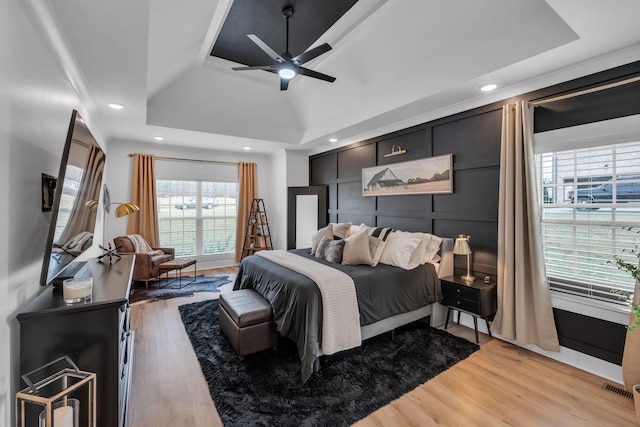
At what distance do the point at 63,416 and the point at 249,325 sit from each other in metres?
1.49

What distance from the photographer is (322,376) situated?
2.39 meters

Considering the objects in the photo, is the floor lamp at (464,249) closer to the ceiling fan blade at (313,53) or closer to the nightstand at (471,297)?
the nightstand at (471,297)

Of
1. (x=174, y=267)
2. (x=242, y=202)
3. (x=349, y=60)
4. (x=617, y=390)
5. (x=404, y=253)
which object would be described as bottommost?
(x=617, y=390)

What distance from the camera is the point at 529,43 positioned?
2297mm

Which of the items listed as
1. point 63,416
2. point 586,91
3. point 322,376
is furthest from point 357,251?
point 63,416

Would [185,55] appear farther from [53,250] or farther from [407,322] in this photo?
[407,322]

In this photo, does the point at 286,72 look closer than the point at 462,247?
Yes

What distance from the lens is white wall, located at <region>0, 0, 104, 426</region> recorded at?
125cm

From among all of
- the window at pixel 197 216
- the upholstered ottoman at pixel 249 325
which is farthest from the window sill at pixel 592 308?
the window at pixel 197 216

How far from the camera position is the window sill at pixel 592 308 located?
2.36m

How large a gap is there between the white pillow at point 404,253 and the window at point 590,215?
1195mm

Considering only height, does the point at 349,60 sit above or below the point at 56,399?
above

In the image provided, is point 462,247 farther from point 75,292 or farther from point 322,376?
point 75,292

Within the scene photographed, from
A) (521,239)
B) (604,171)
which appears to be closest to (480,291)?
(521,239)
